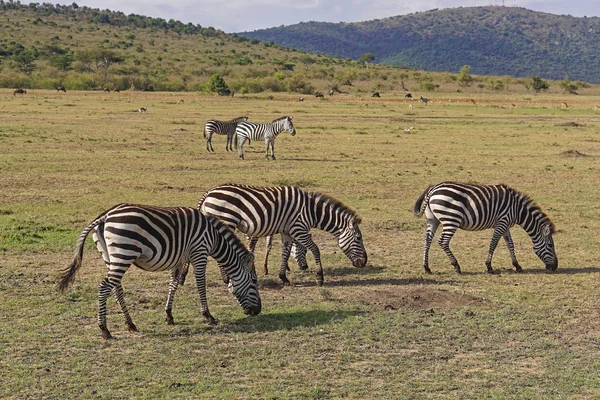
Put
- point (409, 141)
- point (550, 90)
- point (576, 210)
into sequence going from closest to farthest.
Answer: point (576, 210) < point (409, 141) < point (550, 90)

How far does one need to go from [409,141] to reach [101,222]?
946 inches

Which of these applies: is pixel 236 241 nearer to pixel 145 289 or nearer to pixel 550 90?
pixel 145 289

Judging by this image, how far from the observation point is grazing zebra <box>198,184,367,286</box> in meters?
10.7

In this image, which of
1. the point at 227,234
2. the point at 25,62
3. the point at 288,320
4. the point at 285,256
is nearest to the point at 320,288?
the point at 285,256

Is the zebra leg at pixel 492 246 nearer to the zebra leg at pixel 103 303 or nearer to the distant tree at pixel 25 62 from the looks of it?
the zebra leg at pixel 103 303

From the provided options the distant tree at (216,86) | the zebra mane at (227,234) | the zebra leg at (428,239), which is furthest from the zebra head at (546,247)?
the distant tree at (216,86)

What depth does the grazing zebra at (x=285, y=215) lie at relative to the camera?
35.0ft

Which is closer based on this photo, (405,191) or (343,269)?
(343,269)

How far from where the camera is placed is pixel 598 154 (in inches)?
1086

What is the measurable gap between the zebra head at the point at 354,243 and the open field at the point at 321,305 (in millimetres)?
266

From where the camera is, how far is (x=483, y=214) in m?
11.7

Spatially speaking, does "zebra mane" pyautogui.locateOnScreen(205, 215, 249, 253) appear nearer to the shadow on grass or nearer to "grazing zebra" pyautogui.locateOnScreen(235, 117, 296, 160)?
the shadow on grass

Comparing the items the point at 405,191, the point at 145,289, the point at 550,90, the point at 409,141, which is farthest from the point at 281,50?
the point at 145,289

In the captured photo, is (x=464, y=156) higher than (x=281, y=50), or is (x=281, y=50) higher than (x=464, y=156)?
(x=281, y=50)
